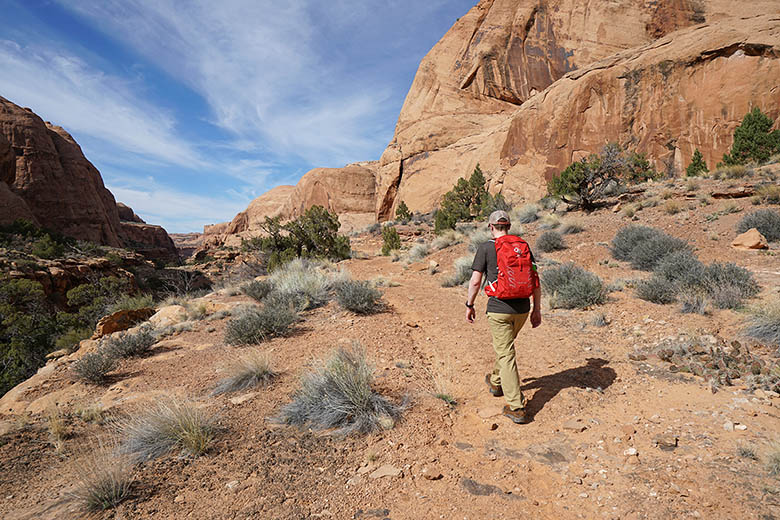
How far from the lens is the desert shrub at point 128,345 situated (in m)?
5.53

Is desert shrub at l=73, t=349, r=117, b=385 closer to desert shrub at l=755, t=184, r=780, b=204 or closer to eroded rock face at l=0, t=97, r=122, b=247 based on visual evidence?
desert shrub at l=755, t=184, r=780, b=204

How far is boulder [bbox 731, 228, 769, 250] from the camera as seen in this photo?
718 cm

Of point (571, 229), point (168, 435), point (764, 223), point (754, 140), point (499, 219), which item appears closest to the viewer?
point (168, 435)

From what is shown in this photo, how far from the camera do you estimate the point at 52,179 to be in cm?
3978

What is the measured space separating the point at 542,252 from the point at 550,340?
18.7 ft

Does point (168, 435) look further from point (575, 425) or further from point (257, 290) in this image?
point (257, 290)

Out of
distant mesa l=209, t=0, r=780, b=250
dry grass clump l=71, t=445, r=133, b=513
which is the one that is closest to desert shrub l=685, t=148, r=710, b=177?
distant mesa l=209, t=0, r=780, b=250

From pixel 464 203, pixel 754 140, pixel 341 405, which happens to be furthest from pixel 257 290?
pixel 754 140

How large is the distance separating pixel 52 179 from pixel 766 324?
5711 cm

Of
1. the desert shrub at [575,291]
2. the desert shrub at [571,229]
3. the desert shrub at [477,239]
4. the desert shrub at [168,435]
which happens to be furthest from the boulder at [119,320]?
the desert shrub at [571,229]

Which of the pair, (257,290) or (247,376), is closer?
(247,376)

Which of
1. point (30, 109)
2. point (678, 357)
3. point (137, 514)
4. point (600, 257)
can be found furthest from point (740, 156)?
point (30, 109)

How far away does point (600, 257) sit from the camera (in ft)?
29.1

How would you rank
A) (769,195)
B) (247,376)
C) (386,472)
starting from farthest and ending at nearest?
(769,195) → (247,376) → (386,472)
